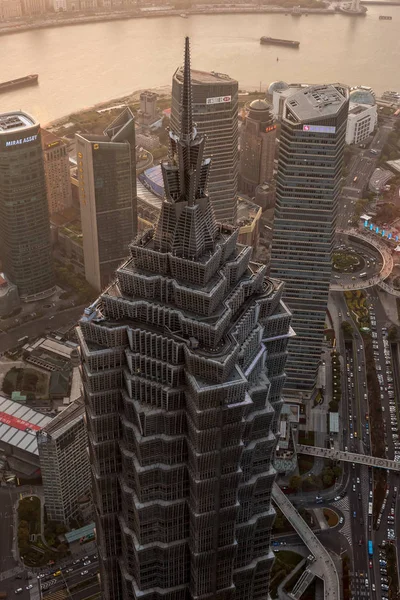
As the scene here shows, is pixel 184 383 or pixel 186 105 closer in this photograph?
pixel 186 105

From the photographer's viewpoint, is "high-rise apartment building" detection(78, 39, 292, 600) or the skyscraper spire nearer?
the skyscraper spire

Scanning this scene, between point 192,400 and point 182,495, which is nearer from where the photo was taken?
point 192,400

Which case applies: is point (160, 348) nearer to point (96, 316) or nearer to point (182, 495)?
point (96, 316)

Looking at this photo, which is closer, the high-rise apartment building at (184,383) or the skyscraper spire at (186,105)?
the skyscraper spire at (186,105)

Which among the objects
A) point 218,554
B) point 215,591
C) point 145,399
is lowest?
point 215,591

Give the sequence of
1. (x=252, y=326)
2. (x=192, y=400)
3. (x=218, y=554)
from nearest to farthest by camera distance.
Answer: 1. (x=192, y=400)
2. (x=252, y=326)
3. (x=218, y=554)

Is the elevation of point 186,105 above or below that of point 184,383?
above

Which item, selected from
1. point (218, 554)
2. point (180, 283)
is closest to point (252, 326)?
point (180, 283)

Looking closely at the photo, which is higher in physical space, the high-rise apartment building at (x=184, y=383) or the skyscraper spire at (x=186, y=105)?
the skyscraper spire at (x=186, y=105)
